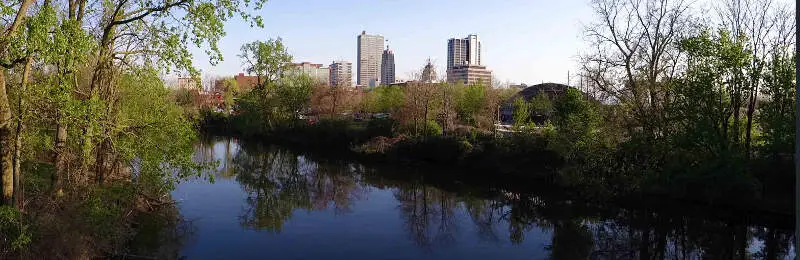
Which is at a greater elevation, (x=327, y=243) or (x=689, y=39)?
(x=689, y=39)

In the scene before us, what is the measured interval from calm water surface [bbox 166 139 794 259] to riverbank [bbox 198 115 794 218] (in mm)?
1272

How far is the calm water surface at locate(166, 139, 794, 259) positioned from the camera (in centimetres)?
1537

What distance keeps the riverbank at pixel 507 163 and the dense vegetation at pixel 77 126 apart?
49.8ft

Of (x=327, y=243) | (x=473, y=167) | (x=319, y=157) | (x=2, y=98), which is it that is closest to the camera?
(x=2, y=98)

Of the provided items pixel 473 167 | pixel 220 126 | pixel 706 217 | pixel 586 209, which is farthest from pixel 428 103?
pixel 220 126

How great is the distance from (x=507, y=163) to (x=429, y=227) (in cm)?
1214

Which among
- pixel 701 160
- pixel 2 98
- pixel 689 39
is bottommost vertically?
pixel 701 160

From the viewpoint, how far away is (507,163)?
29562 mm

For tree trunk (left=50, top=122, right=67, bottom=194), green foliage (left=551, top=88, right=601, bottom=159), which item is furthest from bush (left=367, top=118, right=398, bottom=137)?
tree trunk (left=50, top=122, right=67, bottom=194)

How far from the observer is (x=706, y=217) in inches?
758

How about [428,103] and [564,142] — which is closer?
[564,142]

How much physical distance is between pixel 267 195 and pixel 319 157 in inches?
591

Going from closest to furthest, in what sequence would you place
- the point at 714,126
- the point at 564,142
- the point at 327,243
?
the point at 327,243 < the point at 714,126 < the point at 564,142

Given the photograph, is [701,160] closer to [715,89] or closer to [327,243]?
[715,89]
